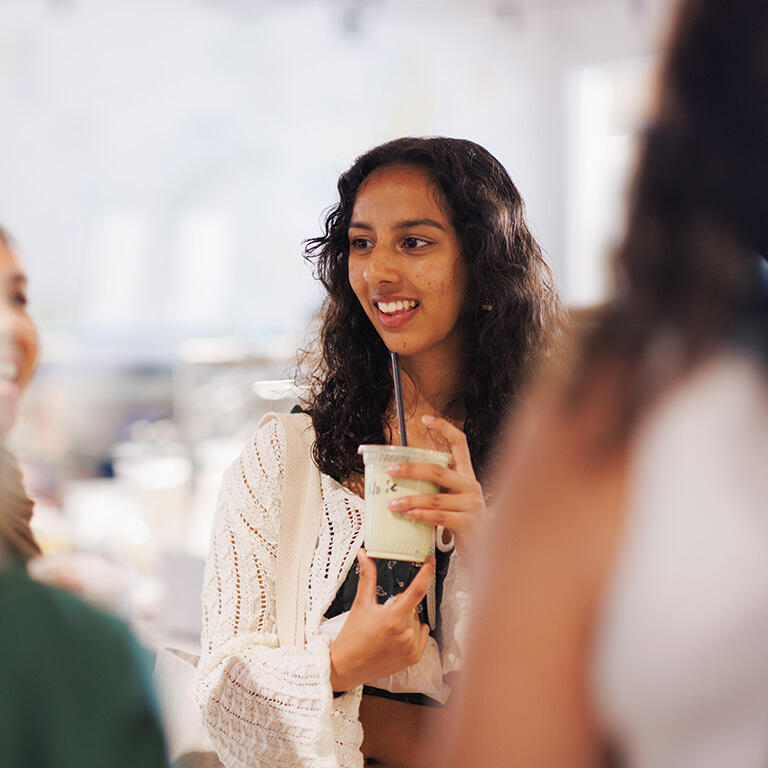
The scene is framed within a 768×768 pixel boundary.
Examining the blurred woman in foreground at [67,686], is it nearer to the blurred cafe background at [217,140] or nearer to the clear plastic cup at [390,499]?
the clear plastic cup at [390,499]

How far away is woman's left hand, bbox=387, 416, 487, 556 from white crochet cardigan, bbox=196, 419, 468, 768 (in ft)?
0.78

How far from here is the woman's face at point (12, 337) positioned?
3.12 ft

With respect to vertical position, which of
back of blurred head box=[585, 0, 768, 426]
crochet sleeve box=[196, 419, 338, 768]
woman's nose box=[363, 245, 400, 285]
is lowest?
crochet sleeve box=[196, 419, 338, 768]

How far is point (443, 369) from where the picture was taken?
5.48ft

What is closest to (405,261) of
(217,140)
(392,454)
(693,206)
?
(392,454)

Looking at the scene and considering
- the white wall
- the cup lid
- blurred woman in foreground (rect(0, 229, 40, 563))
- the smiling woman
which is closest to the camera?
blurred woman in foreground (rect(0, 229, 40, 563))

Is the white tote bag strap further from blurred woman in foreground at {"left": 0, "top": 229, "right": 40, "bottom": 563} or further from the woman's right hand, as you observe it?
blurred woman in foreground at {"left": 0, "top": 229, "right": 40, "bottom": 563}

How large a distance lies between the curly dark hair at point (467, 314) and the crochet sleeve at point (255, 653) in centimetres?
13

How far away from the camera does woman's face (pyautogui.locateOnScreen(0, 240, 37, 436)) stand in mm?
951

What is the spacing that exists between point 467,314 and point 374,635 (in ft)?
2.03

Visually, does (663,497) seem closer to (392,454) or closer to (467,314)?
(392,454)

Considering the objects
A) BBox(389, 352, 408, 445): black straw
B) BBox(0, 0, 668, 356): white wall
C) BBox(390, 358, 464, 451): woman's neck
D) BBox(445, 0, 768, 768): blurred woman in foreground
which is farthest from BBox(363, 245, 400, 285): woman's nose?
BBox(0, 0, 668, 356): white wall

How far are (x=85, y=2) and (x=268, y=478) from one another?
456 cm

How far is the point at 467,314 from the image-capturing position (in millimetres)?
1627
